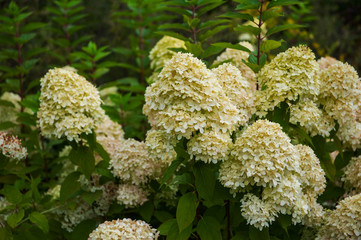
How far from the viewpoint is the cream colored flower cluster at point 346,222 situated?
→ 2404 mm

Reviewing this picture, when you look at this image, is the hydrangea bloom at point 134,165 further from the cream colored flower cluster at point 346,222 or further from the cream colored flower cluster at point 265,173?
the cream colored flower cluster at point 346,222

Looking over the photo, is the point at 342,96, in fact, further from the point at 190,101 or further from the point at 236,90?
the point at 190,101

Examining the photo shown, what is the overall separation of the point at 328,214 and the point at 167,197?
1.09 meters

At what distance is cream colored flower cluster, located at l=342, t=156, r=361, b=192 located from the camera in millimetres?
2891

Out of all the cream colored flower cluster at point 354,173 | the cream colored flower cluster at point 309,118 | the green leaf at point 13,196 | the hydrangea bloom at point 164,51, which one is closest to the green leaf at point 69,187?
the green leaf at point 13,196

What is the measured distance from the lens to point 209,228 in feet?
8.09

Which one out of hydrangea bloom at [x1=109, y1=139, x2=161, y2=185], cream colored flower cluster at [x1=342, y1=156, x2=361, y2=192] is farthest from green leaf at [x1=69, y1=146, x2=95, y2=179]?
cream colored flower cluster at [x1=342, y1=156, x2=361, y2=192]

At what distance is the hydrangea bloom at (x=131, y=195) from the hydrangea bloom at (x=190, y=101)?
2.21 ft

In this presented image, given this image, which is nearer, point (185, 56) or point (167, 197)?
point (185, 56)

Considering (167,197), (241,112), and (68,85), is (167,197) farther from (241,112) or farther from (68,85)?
(68,85)

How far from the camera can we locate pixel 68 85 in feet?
9.02

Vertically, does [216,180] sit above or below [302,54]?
below

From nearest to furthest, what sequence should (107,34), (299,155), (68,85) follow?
(299,155) → (68,85) → (107,34)

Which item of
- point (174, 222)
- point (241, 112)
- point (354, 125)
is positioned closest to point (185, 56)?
point (241, 112)
